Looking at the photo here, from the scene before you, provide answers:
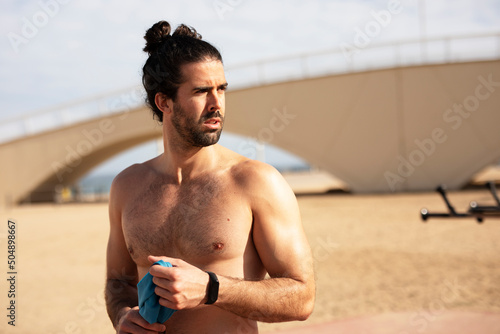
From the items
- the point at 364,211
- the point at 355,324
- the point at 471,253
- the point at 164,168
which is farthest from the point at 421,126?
the point at 164,168

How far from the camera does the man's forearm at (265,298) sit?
1666mm

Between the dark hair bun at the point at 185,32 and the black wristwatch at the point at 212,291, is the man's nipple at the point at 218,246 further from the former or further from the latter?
A: the dark hair bun at the point at 185,32

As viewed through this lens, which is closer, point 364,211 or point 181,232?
point 181,232

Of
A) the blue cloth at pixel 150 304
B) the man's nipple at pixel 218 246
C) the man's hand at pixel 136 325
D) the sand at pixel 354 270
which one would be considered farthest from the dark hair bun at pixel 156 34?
the sand at pixel 354 270

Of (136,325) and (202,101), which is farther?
(202,101)

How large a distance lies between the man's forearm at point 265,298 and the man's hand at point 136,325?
255mm

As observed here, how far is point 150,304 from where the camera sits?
1.62 metres

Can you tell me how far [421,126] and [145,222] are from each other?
65.9 feet

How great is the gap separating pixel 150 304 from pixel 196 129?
0.68 m

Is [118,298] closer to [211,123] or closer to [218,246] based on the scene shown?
[218,246]

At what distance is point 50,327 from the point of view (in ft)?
20.3

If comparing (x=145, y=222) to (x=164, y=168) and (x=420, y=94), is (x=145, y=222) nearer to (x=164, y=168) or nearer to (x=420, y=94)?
(x=164, y=168)

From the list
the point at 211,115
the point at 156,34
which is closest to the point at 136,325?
the point at 211,115

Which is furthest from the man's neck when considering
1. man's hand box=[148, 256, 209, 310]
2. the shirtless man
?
man's hand box=[148, 256, 209, 310]
